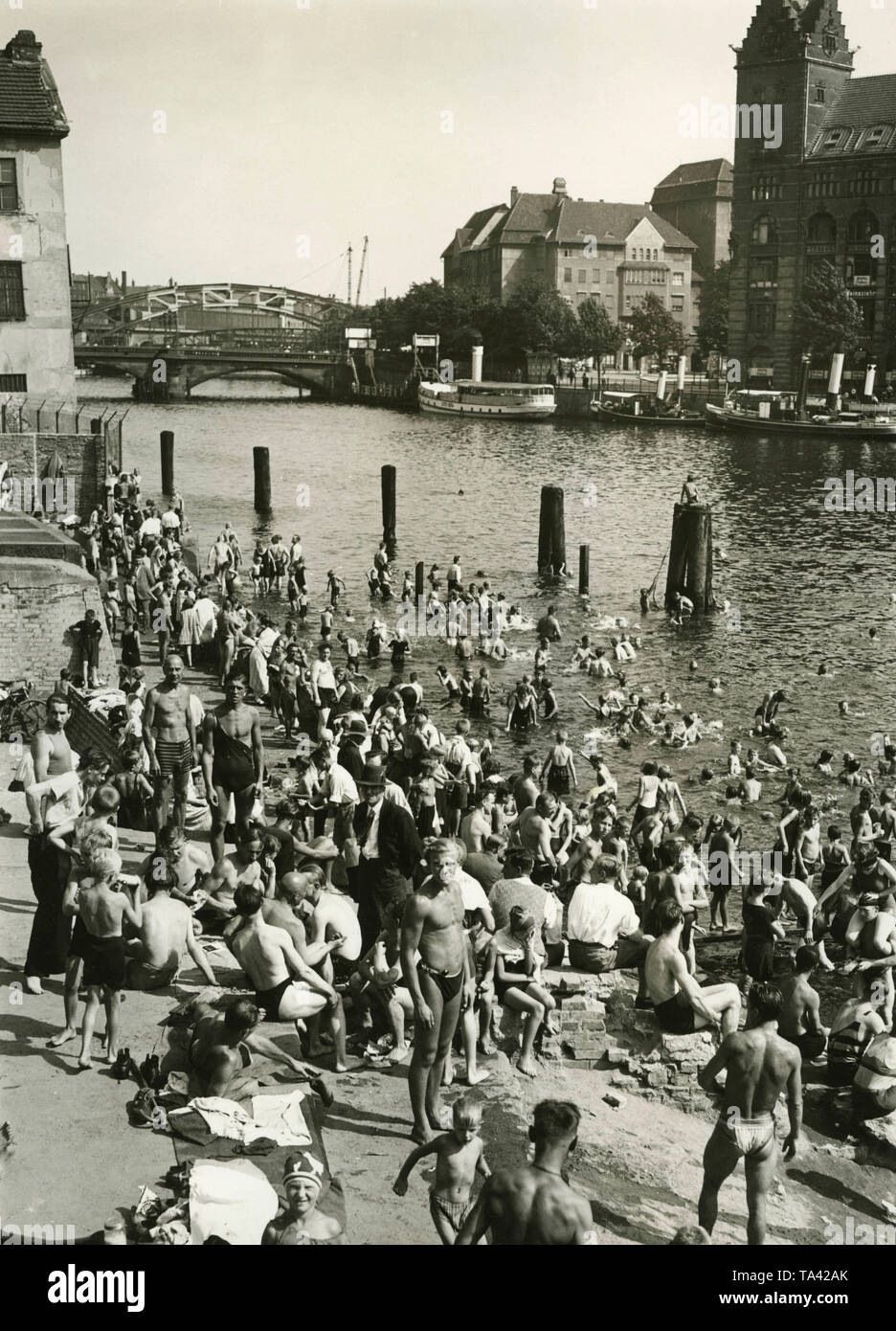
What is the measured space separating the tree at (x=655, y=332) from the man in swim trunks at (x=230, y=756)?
341 feet

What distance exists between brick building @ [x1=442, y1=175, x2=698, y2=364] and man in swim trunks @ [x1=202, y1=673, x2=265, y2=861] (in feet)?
378

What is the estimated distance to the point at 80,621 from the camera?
18875 mm

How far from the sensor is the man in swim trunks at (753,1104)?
7.17 m

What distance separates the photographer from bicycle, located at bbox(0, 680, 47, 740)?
16.3m

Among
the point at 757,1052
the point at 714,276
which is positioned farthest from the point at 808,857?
the point at 714,276

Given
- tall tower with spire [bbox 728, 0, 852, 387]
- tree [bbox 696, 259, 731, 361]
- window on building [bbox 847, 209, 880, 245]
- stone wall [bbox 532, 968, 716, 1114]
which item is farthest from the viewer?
tree [bbox 696, 259, 731, 361]

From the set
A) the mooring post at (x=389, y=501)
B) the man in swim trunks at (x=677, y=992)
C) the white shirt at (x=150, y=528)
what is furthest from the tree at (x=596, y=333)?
the man in swim trunks at (x=677, y=992)

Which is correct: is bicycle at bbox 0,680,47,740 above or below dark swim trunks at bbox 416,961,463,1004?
below

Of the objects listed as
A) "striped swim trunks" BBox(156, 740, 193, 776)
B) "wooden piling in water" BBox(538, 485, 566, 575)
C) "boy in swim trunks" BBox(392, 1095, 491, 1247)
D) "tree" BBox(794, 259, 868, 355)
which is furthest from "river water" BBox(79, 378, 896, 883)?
"boy in swim trunks" BBox(392, 1095, 491, 1247)

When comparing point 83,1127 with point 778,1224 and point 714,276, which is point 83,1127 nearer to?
point 778,1224

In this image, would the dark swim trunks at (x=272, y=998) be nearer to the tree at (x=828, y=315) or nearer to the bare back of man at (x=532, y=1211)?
the bare back of man at (x=532, y=1211)

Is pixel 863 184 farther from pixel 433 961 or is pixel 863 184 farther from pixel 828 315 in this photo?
pixel 433 961

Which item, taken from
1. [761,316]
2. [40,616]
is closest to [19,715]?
[40,616]

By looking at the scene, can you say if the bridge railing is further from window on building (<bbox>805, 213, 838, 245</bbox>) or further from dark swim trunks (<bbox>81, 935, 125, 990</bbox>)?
window on building (<bbox>805, 213, 838, 245</bbox>)
